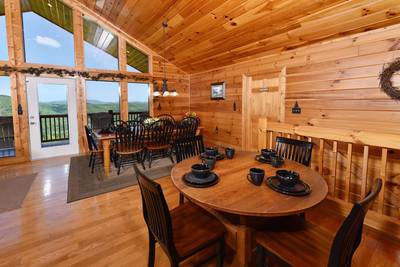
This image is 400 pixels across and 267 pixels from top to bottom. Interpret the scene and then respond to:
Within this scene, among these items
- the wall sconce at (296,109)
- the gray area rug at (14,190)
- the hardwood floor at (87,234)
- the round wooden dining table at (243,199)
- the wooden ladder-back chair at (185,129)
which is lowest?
the hardwood floor at (87,234)

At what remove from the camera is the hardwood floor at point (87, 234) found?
173 cm

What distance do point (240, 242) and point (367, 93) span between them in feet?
8.33

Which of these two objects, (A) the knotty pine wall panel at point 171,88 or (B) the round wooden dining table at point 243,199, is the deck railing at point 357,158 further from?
(A) the knotty pine wall panel at point 171,88

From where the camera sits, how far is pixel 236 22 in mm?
3270

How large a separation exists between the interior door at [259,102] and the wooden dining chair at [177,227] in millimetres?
2798

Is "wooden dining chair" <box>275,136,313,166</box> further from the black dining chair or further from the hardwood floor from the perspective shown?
the black dining chair

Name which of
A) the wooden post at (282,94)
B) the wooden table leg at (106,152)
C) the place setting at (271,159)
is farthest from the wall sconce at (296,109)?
the wooden table leg at (106,152)

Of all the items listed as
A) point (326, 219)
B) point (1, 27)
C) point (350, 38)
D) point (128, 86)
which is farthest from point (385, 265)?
point (1, 27)

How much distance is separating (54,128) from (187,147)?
4.78m

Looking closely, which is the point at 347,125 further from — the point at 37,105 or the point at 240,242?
the point at 37,105

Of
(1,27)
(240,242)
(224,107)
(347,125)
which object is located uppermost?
(1,27)

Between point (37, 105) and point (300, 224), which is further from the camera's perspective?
point (37, 105)

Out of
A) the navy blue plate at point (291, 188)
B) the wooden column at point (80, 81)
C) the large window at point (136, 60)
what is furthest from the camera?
the large window at point (136, 60)

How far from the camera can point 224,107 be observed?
5.13 m
